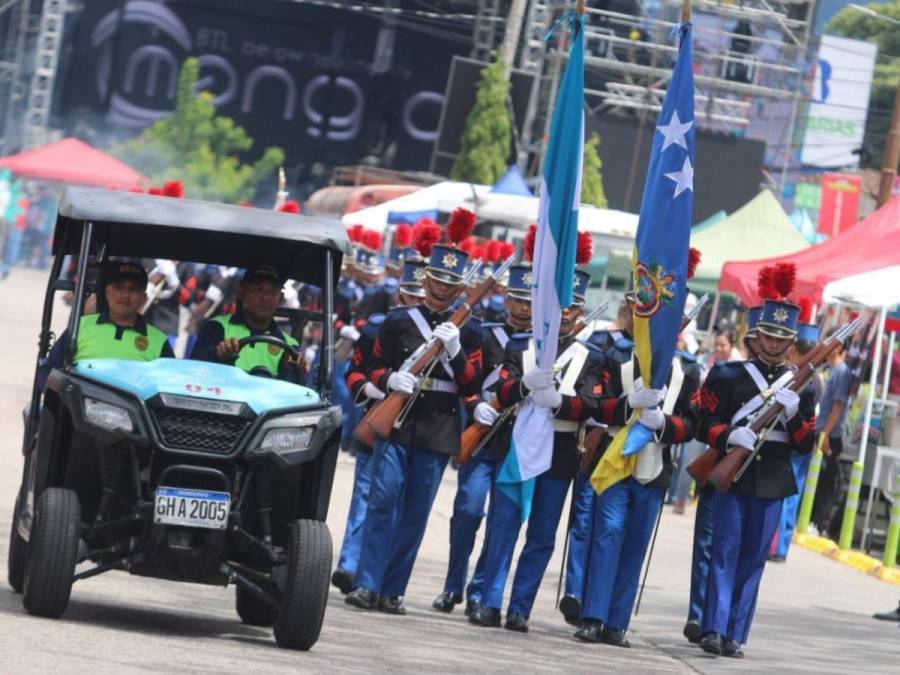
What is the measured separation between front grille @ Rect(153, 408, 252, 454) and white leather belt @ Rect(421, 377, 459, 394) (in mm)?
2780

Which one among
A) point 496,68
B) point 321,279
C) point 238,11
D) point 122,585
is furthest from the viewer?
point 238,11

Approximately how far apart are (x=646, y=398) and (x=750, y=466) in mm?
846

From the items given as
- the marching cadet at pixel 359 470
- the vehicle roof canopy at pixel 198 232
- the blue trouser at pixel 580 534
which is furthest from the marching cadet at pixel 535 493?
the vehicle roof canopy at pixel 198 232

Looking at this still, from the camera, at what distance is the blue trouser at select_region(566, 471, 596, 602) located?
12539mm

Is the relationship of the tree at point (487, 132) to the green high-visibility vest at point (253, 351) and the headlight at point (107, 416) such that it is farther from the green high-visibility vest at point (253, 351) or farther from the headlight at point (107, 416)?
the headlight at point (107, 416)

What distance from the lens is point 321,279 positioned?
11398 millimetres

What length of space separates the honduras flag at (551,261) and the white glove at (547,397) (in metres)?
0.14

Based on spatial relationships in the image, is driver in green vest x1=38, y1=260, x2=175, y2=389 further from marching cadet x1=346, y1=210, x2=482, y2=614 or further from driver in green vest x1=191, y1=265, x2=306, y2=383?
marching cadet x1=346, y1=210, x2=482, y2=614

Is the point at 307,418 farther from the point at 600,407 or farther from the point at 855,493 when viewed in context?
the point at 855,493

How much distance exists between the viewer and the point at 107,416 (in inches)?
384

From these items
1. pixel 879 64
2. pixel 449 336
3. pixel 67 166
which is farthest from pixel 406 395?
pixel 879 64

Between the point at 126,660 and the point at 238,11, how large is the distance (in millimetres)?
71629

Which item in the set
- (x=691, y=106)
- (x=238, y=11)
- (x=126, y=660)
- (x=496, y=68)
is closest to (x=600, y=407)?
(x=691, y=106)

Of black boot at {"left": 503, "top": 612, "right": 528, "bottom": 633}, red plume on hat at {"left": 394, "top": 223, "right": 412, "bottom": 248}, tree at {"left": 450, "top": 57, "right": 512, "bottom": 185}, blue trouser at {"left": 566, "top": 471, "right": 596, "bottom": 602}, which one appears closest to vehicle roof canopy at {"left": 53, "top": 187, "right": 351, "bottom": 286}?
blue trouser at {"left": 566, "top": 471, "right": 596, "bottom": 602}
